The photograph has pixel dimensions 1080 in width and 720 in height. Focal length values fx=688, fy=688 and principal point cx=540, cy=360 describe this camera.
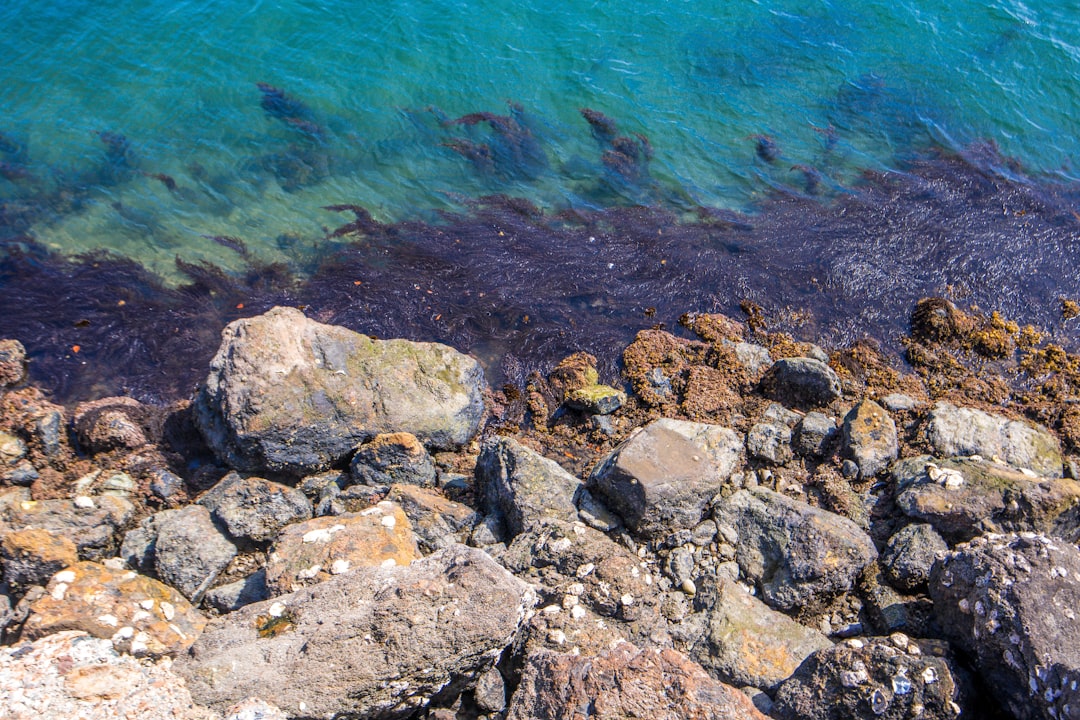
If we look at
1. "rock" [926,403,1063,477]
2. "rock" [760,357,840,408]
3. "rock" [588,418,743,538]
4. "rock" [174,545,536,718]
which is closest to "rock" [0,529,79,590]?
"rock" [174,545,536,718]

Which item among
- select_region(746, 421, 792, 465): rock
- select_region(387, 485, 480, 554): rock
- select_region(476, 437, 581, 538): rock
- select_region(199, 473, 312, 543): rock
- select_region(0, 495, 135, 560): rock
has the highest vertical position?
select_region(746, 421, 792, 465): rock

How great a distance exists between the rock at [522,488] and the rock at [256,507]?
2.13 metres

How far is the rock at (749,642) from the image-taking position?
625 cm

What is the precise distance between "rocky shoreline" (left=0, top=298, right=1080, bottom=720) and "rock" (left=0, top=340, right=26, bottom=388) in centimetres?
4

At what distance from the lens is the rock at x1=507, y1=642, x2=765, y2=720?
201 inches

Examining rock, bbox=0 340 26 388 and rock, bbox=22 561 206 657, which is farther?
rock, bbox=0 340 26 388

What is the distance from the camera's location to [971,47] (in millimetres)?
17922

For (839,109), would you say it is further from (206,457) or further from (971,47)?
(206,457)

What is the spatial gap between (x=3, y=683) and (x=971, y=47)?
73.8ft

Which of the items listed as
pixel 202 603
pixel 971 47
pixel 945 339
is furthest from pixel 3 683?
pixel 971 47

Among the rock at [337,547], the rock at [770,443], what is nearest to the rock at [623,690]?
the rock at [337,547]

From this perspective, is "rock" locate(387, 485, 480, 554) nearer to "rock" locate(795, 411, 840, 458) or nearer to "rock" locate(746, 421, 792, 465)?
"rock" locate(746, 421, 792, 465)

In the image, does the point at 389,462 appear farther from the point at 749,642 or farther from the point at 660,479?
the point at 749,642

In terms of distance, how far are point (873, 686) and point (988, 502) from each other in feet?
10.6
